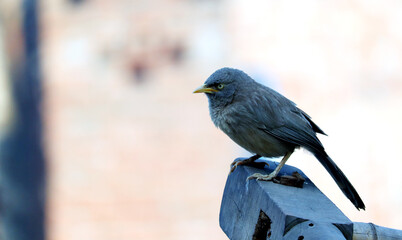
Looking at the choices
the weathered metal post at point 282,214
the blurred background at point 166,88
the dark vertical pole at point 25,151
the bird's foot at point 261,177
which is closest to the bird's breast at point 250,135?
the weathered metal post at point 282,214

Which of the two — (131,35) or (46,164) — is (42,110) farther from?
(131,35)

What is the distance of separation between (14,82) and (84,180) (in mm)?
1869

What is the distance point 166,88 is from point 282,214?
6969mm

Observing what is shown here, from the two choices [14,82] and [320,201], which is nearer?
[320,201]

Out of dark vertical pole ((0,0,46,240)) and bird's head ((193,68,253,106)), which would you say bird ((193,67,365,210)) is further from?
dark vertical pole ((0,0,46,240))

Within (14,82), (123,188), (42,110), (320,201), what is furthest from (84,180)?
(320,201)

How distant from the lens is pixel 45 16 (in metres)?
9.91

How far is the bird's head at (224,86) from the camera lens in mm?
4473

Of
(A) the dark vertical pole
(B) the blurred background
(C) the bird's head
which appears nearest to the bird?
(C) the bird's head

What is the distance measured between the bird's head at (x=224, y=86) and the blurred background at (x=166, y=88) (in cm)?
440

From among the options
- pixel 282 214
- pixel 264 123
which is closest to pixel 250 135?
pixel 264 123

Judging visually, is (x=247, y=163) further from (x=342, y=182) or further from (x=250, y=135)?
(x=342, y=182)

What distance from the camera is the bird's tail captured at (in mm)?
3771

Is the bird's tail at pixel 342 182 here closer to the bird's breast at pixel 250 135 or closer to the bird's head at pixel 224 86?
the bird's breast at pixel 250 135
